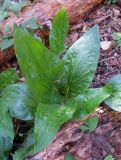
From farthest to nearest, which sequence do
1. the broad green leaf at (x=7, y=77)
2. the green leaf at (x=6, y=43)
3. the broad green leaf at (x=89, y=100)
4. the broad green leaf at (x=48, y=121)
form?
the green leaf at (x=6, y=43) < the broad green leaf at (x=7, y=77) < the broad green leaf at (x=89, y=100) < the broad green leaf at (x=48, y=121)

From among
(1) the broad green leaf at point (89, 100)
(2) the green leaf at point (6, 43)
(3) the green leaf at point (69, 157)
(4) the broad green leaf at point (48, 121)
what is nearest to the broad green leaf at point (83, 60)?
(1) the broad green leaf at point (89, 100)

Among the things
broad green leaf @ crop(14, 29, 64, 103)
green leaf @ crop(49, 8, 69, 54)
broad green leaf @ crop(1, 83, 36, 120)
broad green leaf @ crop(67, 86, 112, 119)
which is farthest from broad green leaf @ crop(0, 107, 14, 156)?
green leaf @ crop(49, 8, 69, 54)

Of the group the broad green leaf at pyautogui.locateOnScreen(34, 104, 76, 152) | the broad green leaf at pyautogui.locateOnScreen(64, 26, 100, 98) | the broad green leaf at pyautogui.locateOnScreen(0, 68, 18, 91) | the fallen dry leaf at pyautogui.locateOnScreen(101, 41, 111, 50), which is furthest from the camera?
the fallen dry leaf at pyautogui.locateOnScreen(101, 41, 111, 50)

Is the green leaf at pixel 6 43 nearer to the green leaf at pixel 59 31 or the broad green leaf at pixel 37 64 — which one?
the green leaf at pixel 59 31

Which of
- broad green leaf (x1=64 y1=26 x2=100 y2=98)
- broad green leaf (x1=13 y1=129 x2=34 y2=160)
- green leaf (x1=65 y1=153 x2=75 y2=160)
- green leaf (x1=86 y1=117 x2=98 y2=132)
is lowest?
green leaf (x1=65 y1=153 x2=75 y2=160)

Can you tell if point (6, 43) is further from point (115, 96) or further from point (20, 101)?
point (115, 96)

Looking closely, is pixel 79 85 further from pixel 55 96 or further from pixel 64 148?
pixel 64 148

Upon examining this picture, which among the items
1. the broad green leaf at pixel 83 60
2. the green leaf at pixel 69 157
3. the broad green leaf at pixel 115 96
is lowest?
the green leaf at pixel 69 157

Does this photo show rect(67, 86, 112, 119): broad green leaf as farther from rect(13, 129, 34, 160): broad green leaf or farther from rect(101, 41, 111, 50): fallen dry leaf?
rect(101, 41, 111, 50): fallen dry leaf

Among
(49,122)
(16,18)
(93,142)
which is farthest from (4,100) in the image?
(16,18)
